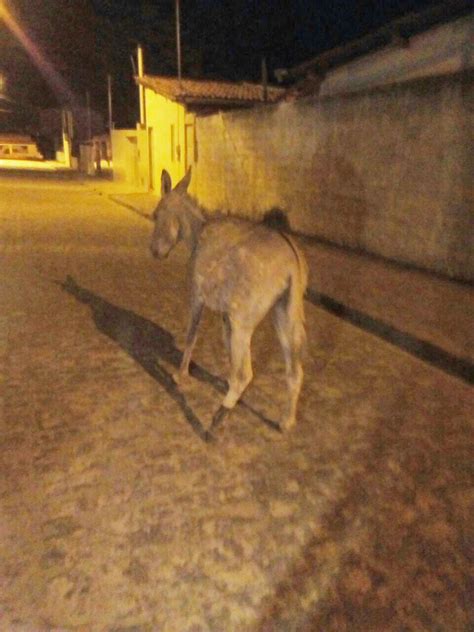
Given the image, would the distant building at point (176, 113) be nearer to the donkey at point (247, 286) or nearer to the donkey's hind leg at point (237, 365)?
the donkey at point (247, 286)

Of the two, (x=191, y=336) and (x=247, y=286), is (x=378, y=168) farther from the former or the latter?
(x=247, y=286)

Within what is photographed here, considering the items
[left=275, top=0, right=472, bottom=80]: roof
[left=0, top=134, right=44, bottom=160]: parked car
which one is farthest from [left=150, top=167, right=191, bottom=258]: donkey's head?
[left=0, top=134, right=44, bottom=160]: parked car

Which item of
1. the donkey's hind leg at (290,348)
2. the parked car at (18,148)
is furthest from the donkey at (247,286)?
the parked car at (18,148)

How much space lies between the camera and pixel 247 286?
3.26 meters

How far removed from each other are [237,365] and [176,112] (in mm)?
16396

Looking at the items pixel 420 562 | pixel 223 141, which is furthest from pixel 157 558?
pixel 223 141

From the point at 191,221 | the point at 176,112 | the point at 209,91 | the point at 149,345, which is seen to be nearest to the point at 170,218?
the point at 191,221

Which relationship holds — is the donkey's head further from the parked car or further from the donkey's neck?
the parked car

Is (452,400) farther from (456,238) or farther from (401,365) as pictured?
(456,238)

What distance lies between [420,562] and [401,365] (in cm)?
249

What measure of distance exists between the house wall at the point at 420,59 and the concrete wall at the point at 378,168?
1796 millimetres

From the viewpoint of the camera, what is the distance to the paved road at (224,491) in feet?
7.20

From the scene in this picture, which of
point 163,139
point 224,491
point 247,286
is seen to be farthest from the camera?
point 163,139

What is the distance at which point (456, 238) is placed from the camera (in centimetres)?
734
